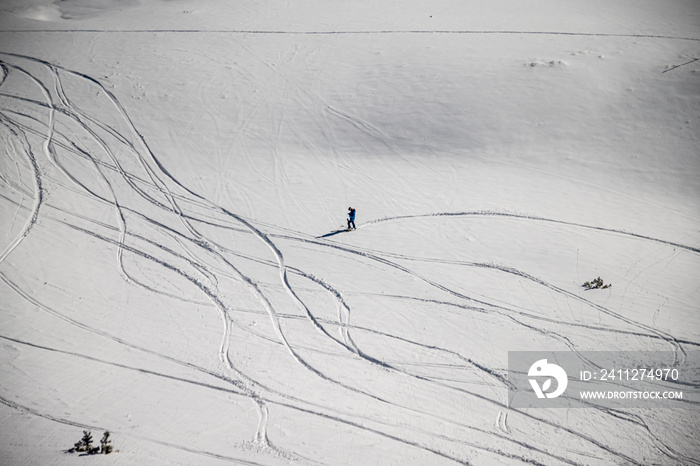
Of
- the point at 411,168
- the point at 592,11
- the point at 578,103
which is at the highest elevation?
the point at 592,11

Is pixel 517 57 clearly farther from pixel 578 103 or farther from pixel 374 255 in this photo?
pixel 374 255

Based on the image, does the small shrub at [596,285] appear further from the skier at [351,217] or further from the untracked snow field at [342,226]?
the skier at [351,217]

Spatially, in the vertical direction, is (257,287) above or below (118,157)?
below

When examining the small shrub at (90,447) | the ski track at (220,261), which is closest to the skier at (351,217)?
the ski track at (220,261)

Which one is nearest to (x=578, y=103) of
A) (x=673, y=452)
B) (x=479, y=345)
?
(x=479, y=345)

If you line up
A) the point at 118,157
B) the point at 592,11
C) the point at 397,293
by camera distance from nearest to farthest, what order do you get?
the point at 397,293 → the point at 118,157 → the point at 592,11

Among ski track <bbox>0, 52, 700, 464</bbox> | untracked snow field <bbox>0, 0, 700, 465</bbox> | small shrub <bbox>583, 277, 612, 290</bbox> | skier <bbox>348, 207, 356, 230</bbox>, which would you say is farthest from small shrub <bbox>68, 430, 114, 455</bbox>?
small shrub <bbox>583, 277, 612, 290</bbox>
